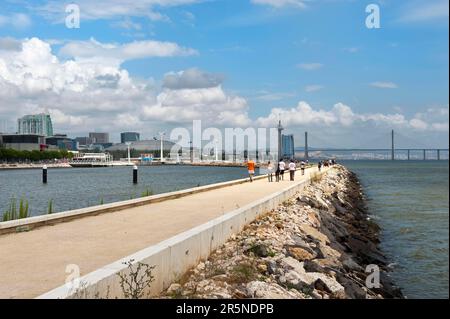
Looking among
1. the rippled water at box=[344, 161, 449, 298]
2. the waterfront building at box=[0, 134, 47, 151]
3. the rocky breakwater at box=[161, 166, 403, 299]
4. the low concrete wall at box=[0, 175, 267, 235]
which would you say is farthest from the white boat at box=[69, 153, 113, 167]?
the rocky breakwater at box=[161, 166, 403, 299]

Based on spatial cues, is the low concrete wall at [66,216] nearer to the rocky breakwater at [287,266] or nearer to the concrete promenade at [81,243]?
the concrete promenade at [81,243]

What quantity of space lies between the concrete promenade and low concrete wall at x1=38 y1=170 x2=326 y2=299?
0.75 metres

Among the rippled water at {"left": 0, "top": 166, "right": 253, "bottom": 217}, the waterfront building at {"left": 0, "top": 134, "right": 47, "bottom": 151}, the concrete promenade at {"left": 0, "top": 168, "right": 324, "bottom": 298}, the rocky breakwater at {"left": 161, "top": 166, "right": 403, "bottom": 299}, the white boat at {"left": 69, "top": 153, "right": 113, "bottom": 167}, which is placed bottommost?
the white boat at {"left": 69, "top": 153, "right": 113, "bottom": 167}

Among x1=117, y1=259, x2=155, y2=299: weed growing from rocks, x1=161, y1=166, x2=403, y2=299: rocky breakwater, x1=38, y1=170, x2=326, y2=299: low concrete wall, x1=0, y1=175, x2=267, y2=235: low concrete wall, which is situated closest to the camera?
x1=38, y1=170, x2=326, y2=299: low concrete wall

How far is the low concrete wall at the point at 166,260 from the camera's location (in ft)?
18.9

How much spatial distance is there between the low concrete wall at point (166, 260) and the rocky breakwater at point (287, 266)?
0.18m

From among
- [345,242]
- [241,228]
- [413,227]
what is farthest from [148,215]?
[413,227]

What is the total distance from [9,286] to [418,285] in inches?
422

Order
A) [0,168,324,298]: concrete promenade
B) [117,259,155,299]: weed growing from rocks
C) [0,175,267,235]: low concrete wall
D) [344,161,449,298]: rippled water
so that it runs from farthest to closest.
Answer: [344,161,449,298]: rippled water < [0,175,267,235]: low concrete wall < [0,168,324,298]: concrete promenade < [117,259,155,299]: weed growing from rocks

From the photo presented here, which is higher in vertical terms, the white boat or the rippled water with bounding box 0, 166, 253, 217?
the rippled water with bounding box 0, 166, 253, 217

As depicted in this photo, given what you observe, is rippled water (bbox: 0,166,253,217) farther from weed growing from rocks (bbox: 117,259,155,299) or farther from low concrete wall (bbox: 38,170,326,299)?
weed growing from rocks (bbox: 117,259,155,299)

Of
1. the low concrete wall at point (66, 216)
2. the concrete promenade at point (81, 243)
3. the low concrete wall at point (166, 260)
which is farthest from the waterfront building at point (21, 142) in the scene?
the low concrete wall at point (166, 260)

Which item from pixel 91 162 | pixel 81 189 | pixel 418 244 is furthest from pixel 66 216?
pixel 91 162

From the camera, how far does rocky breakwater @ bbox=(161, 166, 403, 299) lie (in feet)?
25.0
